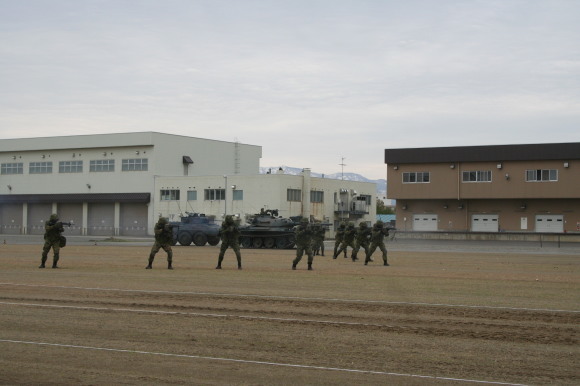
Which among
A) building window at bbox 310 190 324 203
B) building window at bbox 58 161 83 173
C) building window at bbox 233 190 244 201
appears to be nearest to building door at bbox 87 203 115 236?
building window at bbox 58 161 83 173

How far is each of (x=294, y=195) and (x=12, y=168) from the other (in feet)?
111

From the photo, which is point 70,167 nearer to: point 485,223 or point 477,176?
point 477,176

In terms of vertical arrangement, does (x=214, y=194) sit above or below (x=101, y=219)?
above

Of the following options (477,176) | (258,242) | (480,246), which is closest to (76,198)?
(258,242)

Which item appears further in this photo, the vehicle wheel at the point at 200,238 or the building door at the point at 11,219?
the building door at the point at 11,219

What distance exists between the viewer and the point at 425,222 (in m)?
70.1

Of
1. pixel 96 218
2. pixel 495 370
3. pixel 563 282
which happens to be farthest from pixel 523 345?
pixel 96 218

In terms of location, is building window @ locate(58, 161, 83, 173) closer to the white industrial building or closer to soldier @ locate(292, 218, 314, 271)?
the white industrial building

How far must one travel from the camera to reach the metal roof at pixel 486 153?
6425cm

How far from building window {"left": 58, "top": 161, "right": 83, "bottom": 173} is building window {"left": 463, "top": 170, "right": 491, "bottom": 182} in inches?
1514

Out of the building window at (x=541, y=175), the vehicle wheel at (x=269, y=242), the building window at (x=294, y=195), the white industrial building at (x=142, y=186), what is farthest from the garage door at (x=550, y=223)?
the vehicle wheel at (x=269, y=242)

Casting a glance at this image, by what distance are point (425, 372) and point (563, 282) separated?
13562mm

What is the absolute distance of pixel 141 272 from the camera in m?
25.1

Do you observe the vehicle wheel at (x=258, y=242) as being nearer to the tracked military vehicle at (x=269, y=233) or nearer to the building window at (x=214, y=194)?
the tracked military vehicle at (x=269, y=233)
